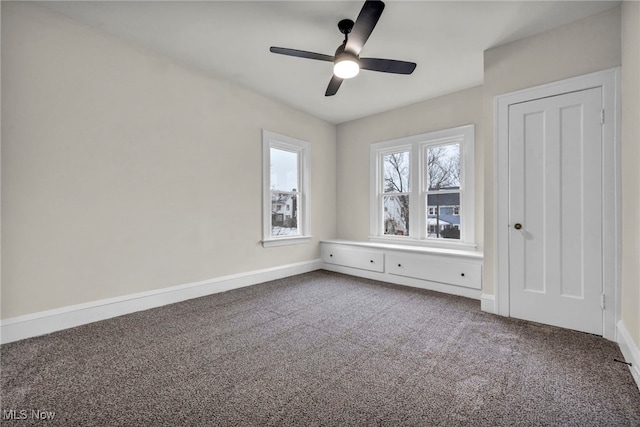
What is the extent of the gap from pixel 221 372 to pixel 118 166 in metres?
2.16

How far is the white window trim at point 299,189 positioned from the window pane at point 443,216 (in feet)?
6.23

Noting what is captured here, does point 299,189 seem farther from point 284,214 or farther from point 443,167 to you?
point 443,167

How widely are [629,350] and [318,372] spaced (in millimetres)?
2063

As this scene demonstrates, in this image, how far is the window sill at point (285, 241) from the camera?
408 centimetres

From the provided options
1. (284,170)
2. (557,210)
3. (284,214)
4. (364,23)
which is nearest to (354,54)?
(364,23)

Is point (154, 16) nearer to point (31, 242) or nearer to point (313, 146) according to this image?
point (31, 242)

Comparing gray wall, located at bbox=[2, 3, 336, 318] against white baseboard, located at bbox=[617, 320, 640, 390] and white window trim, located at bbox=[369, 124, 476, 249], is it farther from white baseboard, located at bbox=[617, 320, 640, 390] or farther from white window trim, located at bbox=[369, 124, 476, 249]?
white baseboard, located at bbox=[617, 320, 640, 390]

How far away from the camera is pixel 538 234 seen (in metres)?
2.57

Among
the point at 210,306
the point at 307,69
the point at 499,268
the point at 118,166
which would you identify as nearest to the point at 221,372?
the point at 210,306

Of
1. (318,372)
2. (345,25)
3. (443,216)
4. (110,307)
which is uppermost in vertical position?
(345,25)

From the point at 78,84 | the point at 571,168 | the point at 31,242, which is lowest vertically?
the point at 31,242

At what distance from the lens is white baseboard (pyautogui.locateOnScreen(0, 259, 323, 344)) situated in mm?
2205

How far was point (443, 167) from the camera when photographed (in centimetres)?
409

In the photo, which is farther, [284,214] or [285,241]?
[284,214]
